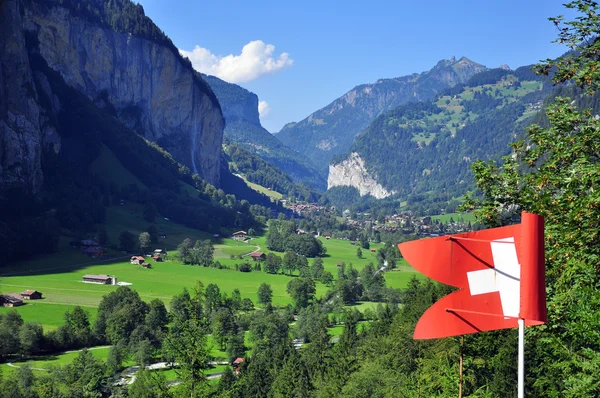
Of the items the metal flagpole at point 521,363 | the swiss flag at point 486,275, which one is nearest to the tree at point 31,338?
the swiss flag at point 486,275

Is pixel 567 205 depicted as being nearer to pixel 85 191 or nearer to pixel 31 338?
pixel 31 338

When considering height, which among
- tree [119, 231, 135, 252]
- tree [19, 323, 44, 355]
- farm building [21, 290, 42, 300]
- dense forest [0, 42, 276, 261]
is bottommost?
tree [19, 323, 44, 355]

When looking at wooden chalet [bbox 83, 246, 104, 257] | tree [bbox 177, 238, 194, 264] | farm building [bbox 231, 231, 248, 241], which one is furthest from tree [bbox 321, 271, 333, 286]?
farm building [bbox 231, 231, 248, 241]

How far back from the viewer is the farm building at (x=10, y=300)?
251ft

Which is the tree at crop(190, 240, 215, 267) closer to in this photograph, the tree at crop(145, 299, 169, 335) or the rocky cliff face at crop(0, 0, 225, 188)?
the rocky cliff face at crop(0, 0, 225, 188)

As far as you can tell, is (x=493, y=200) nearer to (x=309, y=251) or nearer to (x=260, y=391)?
(x=260, y=391)

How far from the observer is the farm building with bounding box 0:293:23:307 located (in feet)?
251

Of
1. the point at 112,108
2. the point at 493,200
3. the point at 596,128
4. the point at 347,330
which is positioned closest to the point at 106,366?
the point at 347,330

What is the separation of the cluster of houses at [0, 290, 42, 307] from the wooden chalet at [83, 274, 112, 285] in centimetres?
1419

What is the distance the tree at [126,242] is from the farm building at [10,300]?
47821 millimetres

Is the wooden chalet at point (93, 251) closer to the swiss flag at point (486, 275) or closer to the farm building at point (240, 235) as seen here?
the farm building at point (240, 235)

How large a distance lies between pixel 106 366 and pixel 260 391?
54.9 ft

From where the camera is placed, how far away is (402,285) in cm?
10612

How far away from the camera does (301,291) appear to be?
305 feet
